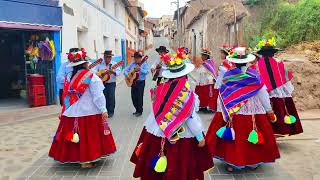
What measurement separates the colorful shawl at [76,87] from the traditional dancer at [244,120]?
203 cm

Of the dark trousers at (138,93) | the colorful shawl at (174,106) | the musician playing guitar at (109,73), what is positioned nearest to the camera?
the colorful shawl at (174,106)

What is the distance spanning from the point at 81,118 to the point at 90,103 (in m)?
0.26

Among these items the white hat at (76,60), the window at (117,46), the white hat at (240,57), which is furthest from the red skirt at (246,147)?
the window at (117,46)

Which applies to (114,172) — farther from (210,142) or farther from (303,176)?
(303,176)

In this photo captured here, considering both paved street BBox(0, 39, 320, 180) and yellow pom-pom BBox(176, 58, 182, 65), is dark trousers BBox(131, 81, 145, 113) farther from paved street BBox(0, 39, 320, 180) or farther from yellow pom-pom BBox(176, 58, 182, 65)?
yellow pom-pom BBox(176, 58, 182, 65)

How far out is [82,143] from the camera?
18.2ft

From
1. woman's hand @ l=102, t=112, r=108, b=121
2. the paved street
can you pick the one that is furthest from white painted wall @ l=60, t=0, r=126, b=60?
woman's hand @ l=102, t=112, r=108, b=121

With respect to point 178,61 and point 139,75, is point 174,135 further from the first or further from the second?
point 139,75

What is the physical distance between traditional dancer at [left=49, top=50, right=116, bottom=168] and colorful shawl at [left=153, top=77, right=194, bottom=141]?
1.64 metres

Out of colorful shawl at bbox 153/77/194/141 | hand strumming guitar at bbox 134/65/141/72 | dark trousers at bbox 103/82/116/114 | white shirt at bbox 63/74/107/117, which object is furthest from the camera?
dark trousers at bbox 103/82/116/114

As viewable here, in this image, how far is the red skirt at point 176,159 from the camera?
159 inches

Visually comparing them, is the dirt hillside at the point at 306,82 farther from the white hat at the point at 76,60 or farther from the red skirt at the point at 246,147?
the white hat at the point at 76,60

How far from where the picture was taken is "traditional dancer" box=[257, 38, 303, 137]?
6.41 m

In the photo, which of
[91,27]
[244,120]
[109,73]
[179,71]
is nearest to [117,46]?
[91,27]
